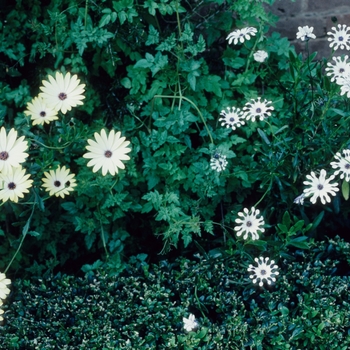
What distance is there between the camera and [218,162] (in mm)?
2621

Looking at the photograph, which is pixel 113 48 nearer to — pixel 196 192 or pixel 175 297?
pixel 196 192

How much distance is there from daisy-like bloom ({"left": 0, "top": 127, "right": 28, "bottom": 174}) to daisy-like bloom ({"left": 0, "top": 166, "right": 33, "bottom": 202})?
3 cm

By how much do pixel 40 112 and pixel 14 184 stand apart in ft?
1.02

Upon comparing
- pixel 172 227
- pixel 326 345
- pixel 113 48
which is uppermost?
pixel 113 48

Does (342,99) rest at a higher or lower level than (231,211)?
higher

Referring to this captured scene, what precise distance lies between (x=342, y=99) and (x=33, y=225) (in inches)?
55.6

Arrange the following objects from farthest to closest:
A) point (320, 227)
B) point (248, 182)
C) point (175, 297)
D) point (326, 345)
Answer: point (320, 227)
point (248, 182)
point (175, 297)
point (326, 345)

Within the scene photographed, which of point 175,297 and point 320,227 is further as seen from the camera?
point 320,227

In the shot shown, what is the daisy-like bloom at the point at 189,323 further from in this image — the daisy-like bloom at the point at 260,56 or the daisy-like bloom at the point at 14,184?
the daisy-like bloom at the point at 260,56

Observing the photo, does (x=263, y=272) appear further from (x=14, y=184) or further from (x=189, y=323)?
(x=14, y=184)

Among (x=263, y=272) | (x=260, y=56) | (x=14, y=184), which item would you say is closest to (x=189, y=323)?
(x=263, y=272)

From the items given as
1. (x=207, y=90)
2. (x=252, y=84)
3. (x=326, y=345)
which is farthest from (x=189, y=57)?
(x=326, y=345)

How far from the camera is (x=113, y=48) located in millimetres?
2908

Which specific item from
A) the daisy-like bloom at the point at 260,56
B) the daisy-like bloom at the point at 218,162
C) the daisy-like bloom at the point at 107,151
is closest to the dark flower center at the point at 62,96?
the daisy-like bloom at the point at 107,151
